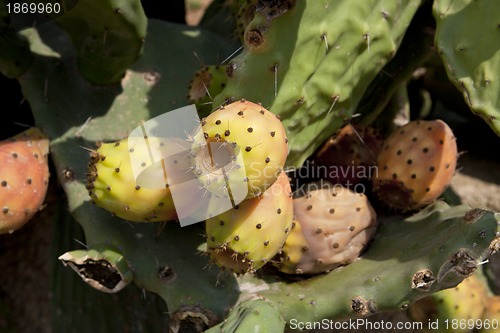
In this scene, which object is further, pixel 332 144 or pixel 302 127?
pixel 332 144

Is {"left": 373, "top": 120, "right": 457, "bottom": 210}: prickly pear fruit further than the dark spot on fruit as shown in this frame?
Yes

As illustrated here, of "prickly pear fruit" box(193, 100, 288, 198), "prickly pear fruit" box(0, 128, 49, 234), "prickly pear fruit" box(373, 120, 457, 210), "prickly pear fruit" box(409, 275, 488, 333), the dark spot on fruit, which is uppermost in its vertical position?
the dark spot on fruit

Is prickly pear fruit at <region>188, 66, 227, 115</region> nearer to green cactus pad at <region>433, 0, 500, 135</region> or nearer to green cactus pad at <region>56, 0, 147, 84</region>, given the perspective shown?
green cactus pad at <region>56, 0, 147, 84</region>

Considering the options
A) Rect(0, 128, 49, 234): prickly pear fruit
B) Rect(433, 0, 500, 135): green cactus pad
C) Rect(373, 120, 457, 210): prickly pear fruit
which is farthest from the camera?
Rect(373, 120, 457, 210): prickly pear fruit

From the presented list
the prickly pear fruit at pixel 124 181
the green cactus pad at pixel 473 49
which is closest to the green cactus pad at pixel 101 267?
the prickly pear fruit at pixel 124 181

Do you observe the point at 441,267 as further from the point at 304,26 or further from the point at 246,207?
the point at 304,26

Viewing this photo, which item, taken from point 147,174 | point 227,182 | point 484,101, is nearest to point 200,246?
point 147,174

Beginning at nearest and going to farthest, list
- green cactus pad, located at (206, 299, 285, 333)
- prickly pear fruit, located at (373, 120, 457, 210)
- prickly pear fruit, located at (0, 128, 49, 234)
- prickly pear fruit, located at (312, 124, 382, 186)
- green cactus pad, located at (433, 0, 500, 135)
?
green cactus pad, located at (206, 299, 285, 333) → green cactus pad, located at (433, 0, 500, 135) → prickly pear fruit, located at (0, 128, 49, 234) → prickly pear fruit, located at (373, 120, 457, 210) → prickly pear fruit, located at (312, 124, 382, 186)

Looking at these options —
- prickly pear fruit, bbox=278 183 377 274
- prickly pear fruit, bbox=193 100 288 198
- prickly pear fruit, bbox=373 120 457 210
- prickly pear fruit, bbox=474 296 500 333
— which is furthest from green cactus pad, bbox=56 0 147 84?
prickly pear fruit, bbox=474 296 500 333
